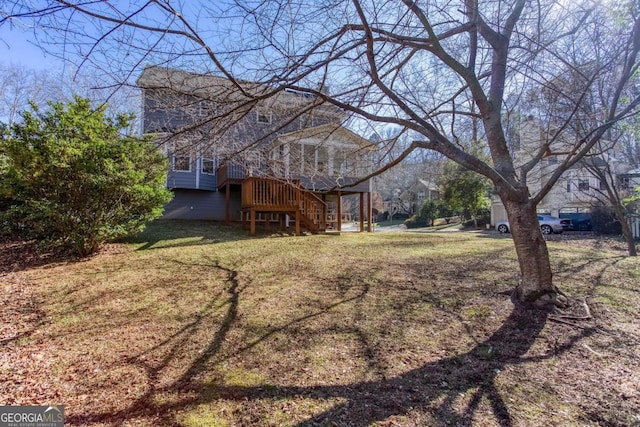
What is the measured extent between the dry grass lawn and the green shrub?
1121mm

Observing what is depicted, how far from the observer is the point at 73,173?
6.61 m

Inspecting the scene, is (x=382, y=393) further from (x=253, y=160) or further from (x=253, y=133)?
(x=253, y=133)

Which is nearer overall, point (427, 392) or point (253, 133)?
point (427, 392)

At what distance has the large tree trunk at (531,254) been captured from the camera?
3.90 metres

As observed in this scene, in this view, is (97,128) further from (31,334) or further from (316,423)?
(316,423)

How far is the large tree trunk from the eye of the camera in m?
3.90

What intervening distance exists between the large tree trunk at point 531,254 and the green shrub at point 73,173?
6.36 meters

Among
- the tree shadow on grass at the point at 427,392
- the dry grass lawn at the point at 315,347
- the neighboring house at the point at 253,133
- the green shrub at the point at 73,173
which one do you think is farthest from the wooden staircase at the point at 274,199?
the tree shadow on grass at the point at 427,392

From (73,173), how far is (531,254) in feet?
26.9

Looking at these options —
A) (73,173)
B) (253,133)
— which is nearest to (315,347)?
(253,133)

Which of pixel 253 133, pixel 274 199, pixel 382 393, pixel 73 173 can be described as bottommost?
pixel 382 393

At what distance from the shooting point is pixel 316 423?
2.10 metres

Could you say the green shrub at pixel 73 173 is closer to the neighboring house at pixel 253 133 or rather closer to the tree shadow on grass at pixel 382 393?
the neighboring house at pixel 253 133

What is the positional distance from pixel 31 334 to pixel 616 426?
5296 mm
